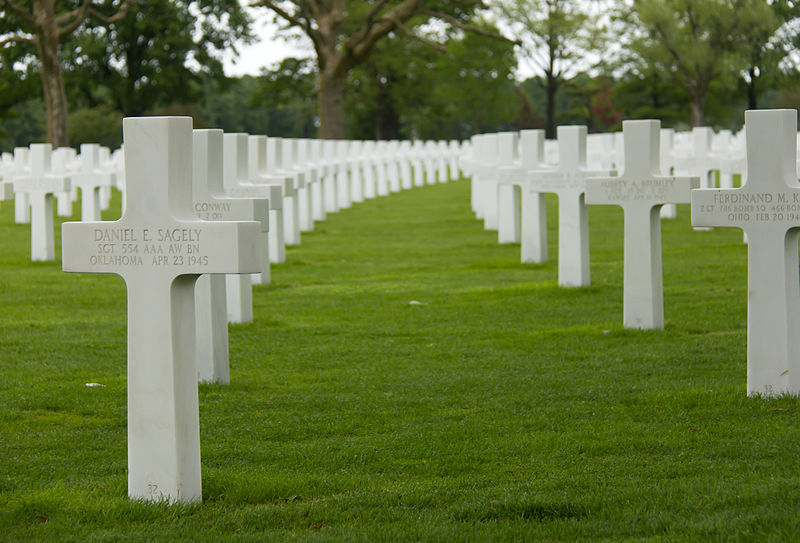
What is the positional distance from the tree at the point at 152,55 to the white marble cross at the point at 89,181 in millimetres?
35365

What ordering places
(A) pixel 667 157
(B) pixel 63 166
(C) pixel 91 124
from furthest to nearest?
(C) pixel 91 124, (B) pixel 63 166, (A) pixel 667 157

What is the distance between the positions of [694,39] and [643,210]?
4942 centimetres

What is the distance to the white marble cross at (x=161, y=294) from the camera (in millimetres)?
4566

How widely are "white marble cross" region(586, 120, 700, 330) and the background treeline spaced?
30.9 meters

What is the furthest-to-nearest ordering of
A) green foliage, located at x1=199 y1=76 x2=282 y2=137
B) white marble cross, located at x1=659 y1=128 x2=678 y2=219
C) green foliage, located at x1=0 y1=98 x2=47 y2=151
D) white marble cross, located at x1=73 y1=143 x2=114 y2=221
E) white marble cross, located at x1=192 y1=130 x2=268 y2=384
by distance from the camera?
green foliage, located at x1=199 y1=76 x2=282 y2=137 → green foliage, located at x1=0 y1=98 x2=47 y2=151 → white marble cross, located at x1=73 y1=143 x2=114 y2=221 → white marble cross, located at x1=659 y1=128 x2=678 y2=219 → white marble cross, located at x1=192 y1=130 x2=268 y2=384

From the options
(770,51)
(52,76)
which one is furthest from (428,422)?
(770,51)

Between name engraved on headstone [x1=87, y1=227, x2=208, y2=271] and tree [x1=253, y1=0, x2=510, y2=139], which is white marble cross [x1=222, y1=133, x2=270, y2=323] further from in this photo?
tree [x1=253, y1=0, x2=510, y2=139]

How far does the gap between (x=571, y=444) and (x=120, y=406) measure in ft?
8.42

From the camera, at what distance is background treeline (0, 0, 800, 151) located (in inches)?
2050

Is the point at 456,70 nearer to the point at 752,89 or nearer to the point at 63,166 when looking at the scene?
the point at 752,89

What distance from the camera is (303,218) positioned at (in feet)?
64.0

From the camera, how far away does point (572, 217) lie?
1116 centimetres

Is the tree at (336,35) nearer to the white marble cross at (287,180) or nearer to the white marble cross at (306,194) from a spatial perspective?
the white marble cross at (306,194)

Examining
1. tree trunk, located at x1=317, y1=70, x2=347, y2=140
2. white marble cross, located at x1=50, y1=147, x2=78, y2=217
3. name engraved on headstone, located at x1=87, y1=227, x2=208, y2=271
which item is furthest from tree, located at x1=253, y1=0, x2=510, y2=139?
name engraved on headstone, located at x1=87, y1=227, x2=208, y2=271
